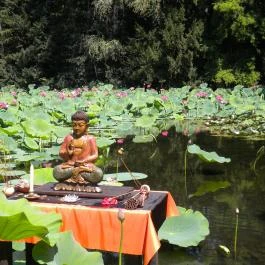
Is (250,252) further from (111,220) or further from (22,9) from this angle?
(22,9)

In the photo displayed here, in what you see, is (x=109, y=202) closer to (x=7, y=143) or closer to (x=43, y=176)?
(x=43, y=176)

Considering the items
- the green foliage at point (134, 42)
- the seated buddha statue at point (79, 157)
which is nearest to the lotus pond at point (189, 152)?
the seated buddha statue at point (79, 157)

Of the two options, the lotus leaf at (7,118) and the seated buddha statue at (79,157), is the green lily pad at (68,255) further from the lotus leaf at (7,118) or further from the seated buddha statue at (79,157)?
the lotus leaf at (7,118)

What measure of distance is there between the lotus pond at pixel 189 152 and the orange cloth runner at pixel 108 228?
1.63 feet

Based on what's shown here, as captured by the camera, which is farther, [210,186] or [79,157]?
[210,186]

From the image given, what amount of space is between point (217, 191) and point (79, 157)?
7.24ft

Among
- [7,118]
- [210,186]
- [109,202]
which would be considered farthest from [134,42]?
[109,202]

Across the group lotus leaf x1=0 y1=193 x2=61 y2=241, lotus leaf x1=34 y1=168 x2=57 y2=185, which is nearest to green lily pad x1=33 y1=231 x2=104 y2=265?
lotus leaf x1=0 y1=193 x2=61 y2=241

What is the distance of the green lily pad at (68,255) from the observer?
88.7 inches

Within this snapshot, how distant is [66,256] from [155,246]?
515mm

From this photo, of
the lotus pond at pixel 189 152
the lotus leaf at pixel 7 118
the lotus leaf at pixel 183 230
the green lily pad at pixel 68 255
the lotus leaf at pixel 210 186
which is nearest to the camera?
the green lily pad at pixel 68 255

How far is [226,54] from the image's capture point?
683 inches

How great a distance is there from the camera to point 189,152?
5.97 m

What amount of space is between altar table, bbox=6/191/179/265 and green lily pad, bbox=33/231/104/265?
13.9 inches
